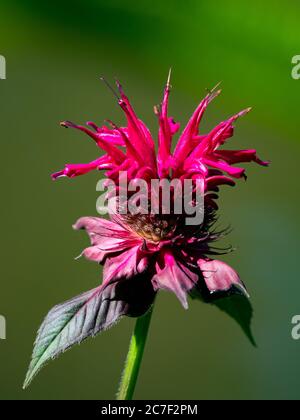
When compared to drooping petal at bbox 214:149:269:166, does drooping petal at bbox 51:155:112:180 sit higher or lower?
lower

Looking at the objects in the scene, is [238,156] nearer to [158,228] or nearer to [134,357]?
[158,228]

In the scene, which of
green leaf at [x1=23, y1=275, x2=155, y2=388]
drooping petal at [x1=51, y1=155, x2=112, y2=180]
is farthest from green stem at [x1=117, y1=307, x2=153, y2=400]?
drooping petal at [x1=51, y1=155, x2=112, y2=180]

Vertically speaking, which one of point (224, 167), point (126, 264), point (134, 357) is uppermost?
point (224, 167)

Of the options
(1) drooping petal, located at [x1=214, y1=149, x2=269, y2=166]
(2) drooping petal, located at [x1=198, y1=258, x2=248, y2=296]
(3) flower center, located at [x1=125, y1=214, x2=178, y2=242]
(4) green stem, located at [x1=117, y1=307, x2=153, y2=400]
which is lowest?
(4) green stem, located at [x1=117, y1=307, x2=153, y2=400]

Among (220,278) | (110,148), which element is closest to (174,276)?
(220,278)

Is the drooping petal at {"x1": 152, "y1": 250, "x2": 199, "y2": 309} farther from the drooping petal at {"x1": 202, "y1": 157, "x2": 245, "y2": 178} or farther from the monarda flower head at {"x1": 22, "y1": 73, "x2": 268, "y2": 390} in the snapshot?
the drooping petal at {"x1": 202, "y1": 157, "x2": 245, "y2": 178}

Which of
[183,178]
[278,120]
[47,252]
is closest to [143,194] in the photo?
[183,178]

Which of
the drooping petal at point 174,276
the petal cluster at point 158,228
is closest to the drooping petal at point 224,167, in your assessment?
the petal cluster at point 158,228

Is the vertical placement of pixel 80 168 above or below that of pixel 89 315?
above
